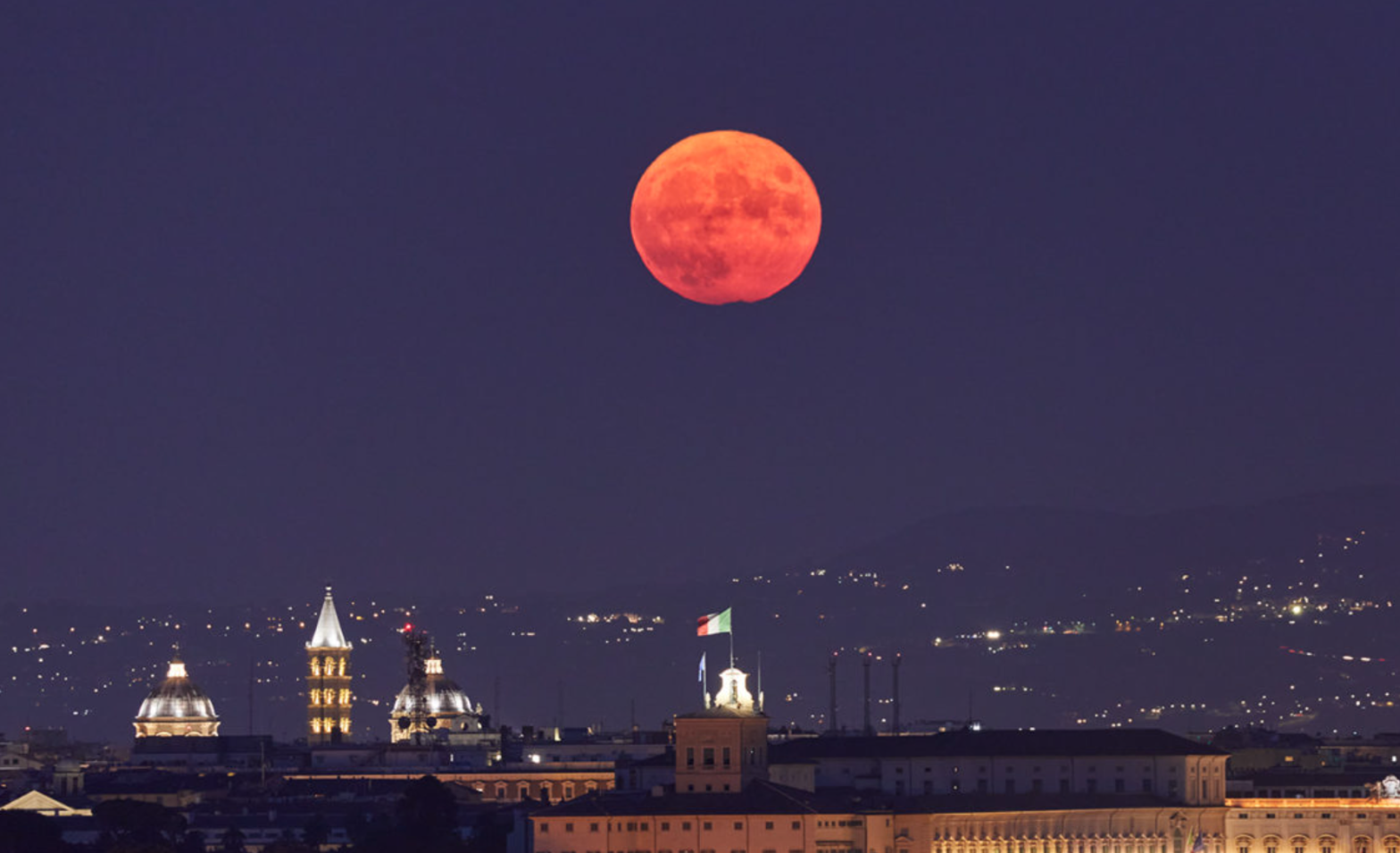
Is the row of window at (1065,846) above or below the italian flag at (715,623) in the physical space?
below

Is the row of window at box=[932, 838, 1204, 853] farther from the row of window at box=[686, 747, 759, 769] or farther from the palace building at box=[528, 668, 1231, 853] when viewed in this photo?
the row of window at box=[686, 747, 759, 769]

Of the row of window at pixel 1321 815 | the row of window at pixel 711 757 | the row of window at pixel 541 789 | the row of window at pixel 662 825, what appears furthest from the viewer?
the row of window at pixel 541 789

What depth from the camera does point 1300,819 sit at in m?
117

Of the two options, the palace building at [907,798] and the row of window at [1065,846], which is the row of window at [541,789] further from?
the row of window at [1065,846]

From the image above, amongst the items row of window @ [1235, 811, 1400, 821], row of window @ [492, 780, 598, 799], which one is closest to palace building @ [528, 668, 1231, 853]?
row of window @ [1235, 811, 1400, 821]

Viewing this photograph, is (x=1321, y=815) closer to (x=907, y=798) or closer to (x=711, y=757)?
(x=907, y=798)

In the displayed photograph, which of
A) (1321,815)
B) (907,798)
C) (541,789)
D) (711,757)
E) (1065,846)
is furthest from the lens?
(541,789)

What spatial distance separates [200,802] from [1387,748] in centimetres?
6062

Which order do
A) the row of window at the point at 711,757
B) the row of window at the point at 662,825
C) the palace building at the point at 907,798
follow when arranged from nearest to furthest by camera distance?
the row of window at the point at 662,825
the palace building at the point at 907,798
the row of window at the point at 711,757

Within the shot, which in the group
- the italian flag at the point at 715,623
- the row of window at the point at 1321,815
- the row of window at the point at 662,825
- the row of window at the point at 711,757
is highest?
the italian flag at the point at 715,623

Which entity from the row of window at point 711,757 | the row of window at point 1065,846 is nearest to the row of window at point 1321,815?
the row of window at point 1065,846

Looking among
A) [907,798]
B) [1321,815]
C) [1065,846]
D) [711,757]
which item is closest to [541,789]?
[1321,815]

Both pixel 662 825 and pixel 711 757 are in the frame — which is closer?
pixel 662 825

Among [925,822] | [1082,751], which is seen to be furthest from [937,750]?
[925,822]
